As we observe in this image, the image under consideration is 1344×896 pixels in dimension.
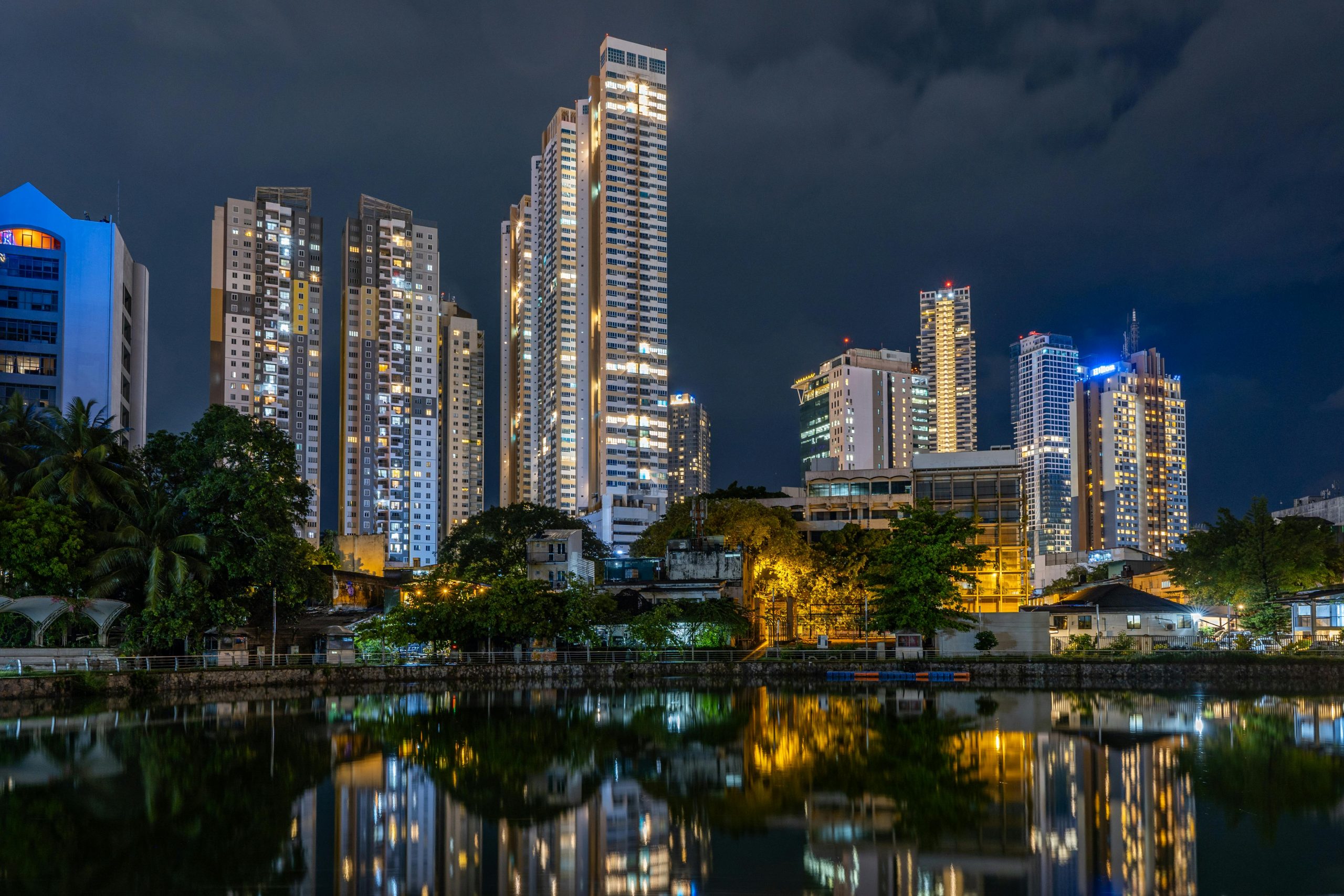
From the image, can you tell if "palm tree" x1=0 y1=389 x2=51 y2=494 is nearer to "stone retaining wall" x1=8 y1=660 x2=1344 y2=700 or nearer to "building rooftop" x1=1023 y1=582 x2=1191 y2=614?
"stone retaining wall" x1=8 y1=660 x2=1344 y2=700

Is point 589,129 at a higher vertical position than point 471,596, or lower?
higher

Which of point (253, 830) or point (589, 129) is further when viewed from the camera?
point (589, 129)

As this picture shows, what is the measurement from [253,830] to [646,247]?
130 metres

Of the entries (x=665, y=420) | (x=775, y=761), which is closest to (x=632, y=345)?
(x=665, y=420)

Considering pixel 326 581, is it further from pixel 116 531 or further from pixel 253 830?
pixel 253 830

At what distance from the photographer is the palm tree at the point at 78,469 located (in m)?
42.2

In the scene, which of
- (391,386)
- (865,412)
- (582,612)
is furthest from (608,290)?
(582,612)

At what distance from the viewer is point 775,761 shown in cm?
2291

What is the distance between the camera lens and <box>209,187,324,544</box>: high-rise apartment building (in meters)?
155

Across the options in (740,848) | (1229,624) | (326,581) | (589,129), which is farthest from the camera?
(589,129)

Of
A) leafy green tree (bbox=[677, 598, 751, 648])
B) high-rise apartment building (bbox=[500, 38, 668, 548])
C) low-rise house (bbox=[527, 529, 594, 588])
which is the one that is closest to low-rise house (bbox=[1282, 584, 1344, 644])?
leafy green tree (bbox=[677, 598, 751, 648])

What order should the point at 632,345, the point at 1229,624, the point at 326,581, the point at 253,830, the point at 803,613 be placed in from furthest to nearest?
1. the point at 632,345
2. the point at 803,613
3. the point at 1229,624
4. the point at 326,581
5. the point at 253,830

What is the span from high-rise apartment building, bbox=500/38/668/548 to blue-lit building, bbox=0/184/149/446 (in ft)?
233

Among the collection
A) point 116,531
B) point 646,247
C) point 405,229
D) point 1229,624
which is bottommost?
point 1229,624
